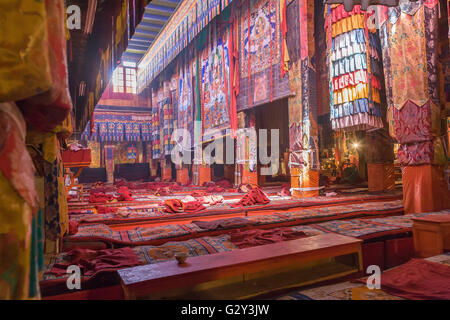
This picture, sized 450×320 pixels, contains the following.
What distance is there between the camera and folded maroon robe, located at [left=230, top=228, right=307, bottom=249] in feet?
9.21

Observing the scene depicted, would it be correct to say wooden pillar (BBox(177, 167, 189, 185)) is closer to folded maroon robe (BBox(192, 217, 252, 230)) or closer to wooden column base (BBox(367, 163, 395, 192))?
wooden column base (BBox(367, 163, 395, 192))

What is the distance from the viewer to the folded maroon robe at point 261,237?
2807 millimetres

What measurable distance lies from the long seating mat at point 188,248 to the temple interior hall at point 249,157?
0.6 inches

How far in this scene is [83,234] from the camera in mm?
3139

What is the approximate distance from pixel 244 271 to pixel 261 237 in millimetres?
1037

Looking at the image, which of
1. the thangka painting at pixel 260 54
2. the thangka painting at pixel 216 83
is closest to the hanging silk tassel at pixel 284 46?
the thangka painting at pixel 260 54

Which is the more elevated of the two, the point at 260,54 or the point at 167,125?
the point at 260,54

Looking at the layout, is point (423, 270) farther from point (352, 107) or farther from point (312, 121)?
point (312, 121)

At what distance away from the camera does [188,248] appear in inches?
111

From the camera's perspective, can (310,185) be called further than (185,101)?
No

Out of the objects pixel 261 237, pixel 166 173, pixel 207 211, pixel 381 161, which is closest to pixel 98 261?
pixel 261 237

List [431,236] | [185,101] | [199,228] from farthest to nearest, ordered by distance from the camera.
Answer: [185,101], [199,228], [431,236]

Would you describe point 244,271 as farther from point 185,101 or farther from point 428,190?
point 185,101
